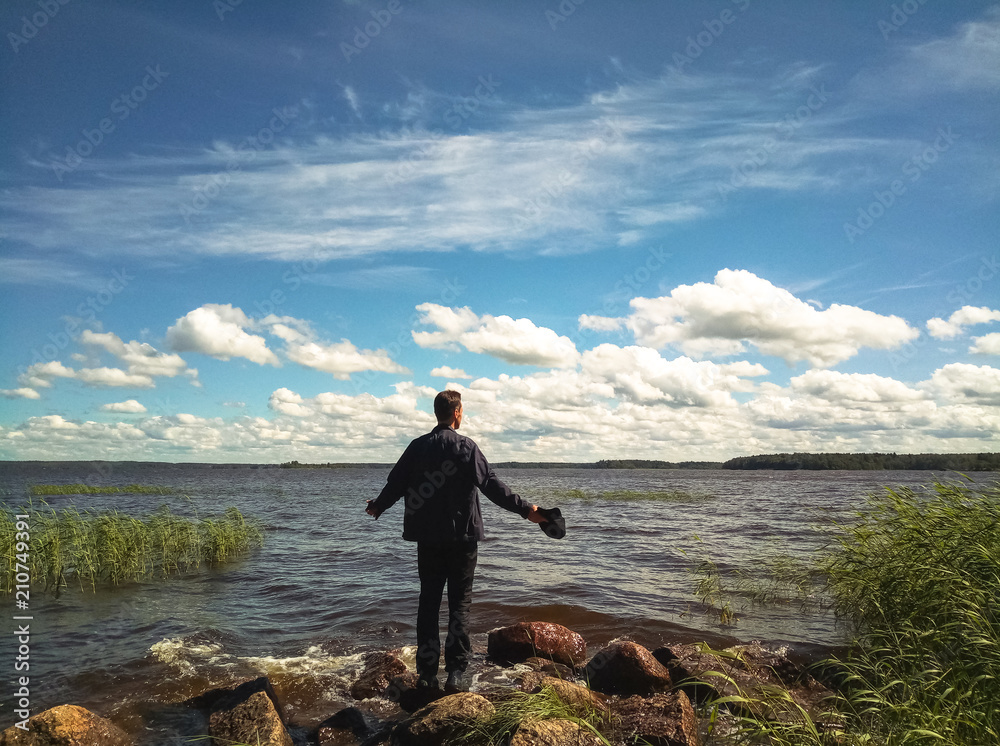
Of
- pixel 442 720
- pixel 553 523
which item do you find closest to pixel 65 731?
pixel 442 720

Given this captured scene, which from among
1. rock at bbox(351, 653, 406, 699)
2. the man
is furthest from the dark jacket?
rock at bbox(351, 653, 406, 699)

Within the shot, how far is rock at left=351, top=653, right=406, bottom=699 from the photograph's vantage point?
21.4ft

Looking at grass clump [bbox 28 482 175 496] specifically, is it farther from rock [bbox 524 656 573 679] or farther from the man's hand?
the man's hand

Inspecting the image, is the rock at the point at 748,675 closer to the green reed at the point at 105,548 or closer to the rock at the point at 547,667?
the rock at the point at 547,667

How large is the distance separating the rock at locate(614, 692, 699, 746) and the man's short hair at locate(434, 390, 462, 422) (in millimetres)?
3069

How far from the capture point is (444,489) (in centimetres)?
561

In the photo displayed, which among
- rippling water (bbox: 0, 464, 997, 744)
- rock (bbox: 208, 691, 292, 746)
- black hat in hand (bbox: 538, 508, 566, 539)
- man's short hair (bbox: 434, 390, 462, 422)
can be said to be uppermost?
man's short hair (bbox: 434, 390, 462, 422)

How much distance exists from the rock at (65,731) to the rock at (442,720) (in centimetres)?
266

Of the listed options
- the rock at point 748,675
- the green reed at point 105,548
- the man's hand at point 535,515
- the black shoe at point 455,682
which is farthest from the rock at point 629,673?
the green reed at point 105,548

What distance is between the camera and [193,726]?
230 inches

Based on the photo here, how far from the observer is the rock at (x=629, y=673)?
243 inches

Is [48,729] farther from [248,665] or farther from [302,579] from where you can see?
[302,579]

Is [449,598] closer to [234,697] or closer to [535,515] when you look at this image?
[535,515]

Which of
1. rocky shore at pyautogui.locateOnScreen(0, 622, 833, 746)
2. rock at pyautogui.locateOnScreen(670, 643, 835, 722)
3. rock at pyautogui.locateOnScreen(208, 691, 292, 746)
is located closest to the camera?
rocky shore at pyautogui.locateOnScreen(0, 622, 833, 746)
